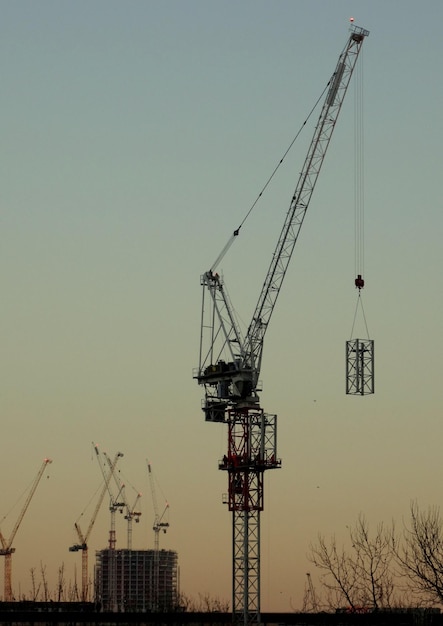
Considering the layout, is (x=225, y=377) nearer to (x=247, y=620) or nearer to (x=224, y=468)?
(x=224, y=468)

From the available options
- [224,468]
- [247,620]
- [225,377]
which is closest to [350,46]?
[225,377]

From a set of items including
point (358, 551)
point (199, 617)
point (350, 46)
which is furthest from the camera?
point (199, 617)

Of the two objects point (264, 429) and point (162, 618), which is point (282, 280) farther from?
point (162, 618)

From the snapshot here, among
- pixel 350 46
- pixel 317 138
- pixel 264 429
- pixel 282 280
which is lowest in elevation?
pixel 264 429

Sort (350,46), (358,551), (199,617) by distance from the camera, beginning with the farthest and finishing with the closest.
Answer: (199,617)
(350,46)
(358,551)

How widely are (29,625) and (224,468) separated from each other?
37.9 meters

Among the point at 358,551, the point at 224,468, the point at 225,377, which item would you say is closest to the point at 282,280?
the point at 225,377

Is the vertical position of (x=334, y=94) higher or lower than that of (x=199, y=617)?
higher

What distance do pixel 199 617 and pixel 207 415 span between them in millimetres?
31248

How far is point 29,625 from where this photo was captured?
645ft

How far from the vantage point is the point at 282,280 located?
193 metres

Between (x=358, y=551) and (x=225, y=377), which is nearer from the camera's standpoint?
(x=358, y=551)

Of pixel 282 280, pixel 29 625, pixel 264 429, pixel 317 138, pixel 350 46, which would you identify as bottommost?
pixel 29 625

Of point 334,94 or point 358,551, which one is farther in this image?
point 334,94
